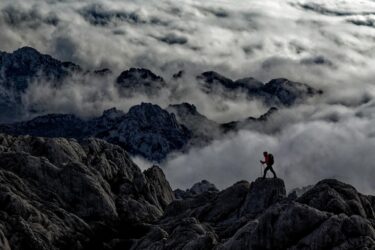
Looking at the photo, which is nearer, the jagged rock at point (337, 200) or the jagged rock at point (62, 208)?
the jagged rock at point (337, 200)

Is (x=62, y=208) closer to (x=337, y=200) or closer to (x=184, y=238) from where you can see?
(x=184, y=238)

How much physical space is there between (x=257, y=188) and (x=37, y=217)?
5046 centimetres

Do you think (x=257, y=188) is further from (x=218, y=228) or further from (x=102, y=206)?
(x=102, y=206)

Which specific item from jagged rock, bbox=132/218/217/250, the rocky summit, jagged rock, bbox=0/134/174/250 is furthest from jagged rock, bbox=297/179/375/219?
jagged rock, bbox=0/134/174/250

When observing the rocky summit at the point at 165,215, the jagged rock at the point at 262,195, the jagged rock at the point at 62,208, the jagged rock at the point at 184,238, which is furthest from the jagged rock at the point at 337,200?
the jagged rock at the point at 62,208

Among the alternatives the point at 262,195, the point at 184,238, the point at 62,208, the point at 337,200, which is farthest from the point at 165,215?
the point at 337,200

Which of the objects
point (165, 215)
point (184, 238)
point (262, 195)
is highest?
point (262, 195)

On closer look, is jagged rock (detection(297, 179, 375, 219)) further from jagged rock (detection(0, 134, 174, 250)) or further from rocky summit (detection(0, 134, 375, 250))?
jagged rock (detection(0, 134, 174, 250))

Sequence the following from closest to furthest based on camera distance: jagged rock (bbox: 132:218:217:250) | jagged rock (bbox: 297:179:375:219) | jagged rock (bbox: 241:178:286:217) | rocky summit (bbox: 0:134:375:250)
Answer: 1. rocky summit (bbox: 0:134:375:250)
2. jagged rock (bbox: 132:218:217:250)
3. jagged rock (bbox: 297:179:375:219)
4. jagged rock (bbox: 241:178:286:217)

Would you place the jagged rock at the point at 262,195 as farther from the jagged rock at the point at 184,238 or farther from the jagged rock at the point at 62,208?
the jagged rock at the point at 62,208

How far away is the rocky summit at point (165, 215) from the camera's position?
102 metres

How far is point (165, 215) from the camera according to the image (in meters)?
175

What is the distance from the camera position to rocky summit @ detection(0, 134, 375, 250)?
102 metres

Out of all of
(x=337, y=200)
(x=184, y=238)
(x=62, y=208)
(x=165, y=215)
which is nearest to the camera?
(x=337, y=200)
